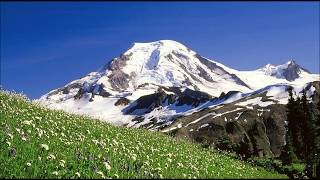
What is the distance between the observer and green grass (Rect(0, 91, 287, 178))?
17.5 metres

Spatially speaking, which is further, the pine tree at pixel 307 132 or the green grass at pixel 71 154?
the pine tree at pixel 307 132

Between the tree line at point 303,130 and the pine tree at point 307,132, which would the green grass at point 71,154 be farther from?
the pine tree at point 307,132

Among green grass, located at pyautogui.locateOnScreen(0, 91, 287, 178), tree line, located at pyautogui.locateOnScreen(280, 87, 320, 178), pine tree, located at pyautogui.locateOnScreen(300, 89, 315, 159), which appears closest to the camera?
green grass, located at pyautogui.locateOnScreen(0, 91, 287, 178)

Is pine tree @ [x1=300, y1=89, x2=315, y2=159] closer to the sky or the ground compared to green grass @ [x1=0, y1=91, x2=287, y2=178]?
closer to the sky

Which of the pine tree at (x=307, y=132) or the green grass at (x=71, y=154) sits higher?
the pine tree at (x=307, y=132)

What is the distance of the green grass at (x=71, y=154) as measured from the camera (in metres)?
17.5

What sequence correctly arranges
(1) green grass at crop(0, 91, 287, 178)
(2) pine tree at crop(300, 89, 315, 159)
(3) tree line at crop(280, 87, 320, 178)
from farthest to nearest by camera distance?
(2) pine tree at crop(300, 89, 315, 159) → (3) tree line at crop(280, 87, 320, 178) → (1) green grass at crop(0, 91, 287, 178)

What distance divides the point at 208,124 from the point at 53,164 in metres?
171

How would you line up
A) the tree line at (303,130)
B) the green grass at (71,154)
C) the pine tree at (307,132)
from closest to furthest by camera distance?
the green grass at (71,154) < the tree line at (303,130) < the pine tree at (307,132)

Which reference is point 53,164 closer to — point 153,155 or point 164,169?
point 164,169

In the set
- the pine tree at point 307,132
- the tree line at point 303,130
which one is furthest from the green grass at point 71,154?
the pine tree at point 307,132

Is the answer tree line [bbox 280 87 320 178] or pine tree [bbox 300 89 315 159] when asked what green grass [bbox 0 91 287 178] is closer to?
tree line [bbox 280 87 320 178]

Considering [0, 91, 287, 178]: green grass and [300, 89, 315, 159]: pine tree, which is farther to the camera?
[300, 89, 315, 159]: pine tree

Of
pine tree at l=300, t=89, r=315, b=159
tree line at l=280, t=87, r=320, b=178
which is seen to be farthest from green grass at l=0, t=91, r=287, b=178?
pine tree at l=300, t=89, r=315, b=159
